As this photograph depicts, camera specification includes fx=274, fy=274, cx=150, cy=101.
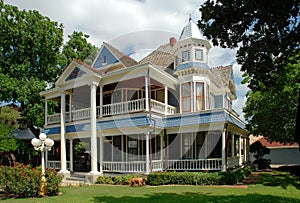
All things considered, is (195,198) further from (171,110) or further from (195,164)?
(171,110)

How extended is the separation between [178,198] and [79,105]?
1713 centimetres

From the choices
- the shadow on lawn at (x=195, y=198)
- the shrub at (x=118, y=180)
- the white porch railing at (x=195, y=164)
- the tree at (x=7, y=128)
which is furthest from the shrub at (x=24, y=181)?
the tree at (x=7, y=128)

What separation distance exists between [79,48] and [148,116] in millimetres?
18803

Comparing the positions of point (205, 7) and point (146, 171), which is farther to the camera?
point (146, 171)

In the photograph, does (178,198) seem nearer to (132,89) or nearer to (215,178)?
(215,178)

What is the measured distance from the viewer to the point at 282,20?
28.5 ft

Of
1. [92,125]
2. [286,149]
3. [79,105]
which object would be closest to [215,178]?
[92,125]

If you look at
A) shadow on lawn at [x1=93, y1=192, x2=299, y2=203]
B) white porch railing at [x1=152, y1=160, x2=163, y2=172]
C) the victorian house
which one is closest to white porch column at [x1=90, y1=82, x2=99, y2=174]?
the victorian house

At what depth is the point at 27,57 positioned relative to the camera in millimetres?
29125

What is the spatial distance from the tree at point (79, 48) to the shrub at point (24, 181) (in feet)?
64.5

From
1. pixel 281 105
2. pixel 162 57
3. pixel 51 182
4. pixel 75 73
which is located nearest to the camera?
pixel 51 182

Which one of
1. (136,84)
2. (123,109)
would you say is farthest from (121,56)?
(123,109)

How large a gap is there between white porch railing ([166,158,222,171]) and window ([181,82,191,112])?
464 centimetres

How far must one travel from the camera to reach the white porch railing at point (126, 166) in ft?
61.7
